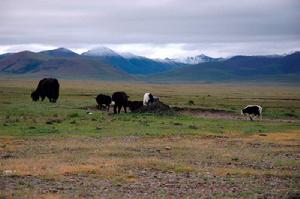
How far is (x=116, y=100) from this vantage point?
Result: 35938mm

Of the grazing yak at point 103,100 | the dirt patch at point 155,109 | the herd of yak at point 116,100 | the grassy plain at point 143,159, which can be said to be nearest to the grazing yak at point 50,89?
the herd of yak at point 116,100

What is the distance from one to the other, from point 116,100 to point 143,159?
18.7m

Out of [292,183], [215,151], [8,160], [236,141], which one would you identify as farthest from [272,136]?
[8,160]

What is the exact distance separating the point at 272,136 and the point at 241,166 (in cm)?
943

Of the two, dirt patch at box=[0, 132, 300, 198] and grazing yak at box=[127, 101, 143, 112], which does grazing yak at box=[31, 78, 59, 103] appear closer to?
grazing yak at box=[127, 101, 143, 112]

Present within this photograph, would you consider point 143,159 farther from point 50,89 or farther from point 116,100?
point 50,89

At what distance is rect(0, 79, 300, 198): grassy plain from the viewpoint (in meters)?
13.2

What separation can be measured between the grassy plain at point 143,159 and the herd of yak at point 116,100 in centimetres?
508

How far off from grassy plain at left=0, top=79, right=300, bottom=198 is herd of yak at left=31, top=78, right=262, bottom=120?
5.08 m

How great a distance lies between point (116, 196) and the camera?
1234 cm

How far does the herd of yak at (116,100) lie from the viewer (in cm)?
3606

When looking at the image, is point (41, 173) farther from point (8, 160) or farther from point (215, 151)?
point (215, 151)

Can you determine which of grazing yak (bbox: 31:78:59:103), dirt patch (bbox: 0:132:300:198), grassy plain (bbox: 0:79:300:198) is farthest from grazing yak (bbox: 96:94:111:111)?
dirt patch (bbox: 0:132:300:198)

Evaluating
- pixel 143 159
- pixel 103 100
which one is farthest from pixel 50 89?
pixel 143 159
